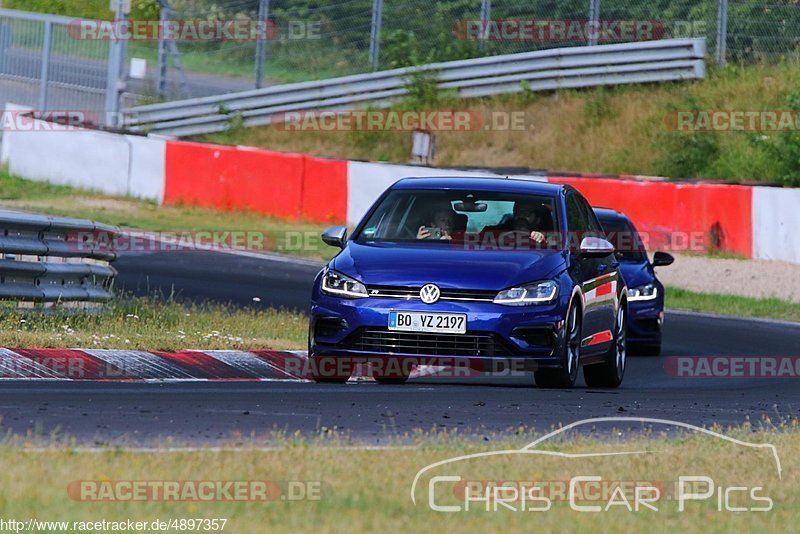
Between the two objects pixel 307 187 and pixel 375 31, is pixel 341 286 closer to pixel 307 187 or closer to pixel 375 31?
pixel 307 187

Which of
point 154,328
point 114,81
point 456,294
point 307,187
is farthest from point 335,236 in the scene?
point 114,81

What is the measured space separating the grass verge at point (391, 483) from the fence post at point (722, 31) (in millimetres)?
19830

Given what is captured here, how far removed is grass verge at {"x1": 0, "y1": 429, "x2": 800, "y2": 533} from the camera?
5426mm

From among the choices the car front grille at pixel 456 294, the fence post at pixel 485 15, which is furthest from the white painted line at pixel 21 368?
the fence post at pixel 485 15

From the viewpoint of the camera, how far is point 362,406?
30.2 feet

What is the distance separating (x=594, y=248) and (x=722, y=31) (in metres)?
17.1

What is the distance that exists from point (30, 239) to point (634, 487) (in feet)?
24.9

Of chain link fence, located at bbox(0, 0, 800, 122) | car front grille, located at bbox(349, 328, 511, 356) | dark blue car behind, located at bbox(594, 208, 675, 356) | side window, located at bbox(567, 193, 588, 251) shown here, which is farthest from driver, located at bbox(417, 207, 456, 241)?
chain link fence, located at bbox(0, 0, 800, 122)

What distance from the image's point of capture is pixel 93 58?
33.2 m

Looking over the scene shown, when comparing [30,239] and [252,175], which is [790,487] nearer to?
[30,239]

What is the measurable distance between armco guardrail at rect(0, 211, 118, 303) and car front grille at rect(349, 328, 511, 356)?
344 cm

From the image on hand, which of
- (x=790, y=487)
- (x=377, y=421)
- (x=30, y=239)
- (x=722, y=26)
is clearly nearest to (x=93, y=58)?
(x=722, y=26)

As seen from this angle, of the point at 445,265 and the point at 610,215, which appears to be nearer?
the point at 445,265

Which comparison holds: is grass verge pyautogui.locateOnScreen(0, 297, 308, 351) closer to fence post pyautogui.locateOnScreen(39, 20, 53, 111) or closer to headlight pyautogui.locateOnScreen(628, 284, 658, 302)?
headlight pyautogui.locateOnScreen(628, 284, 658, 302)
